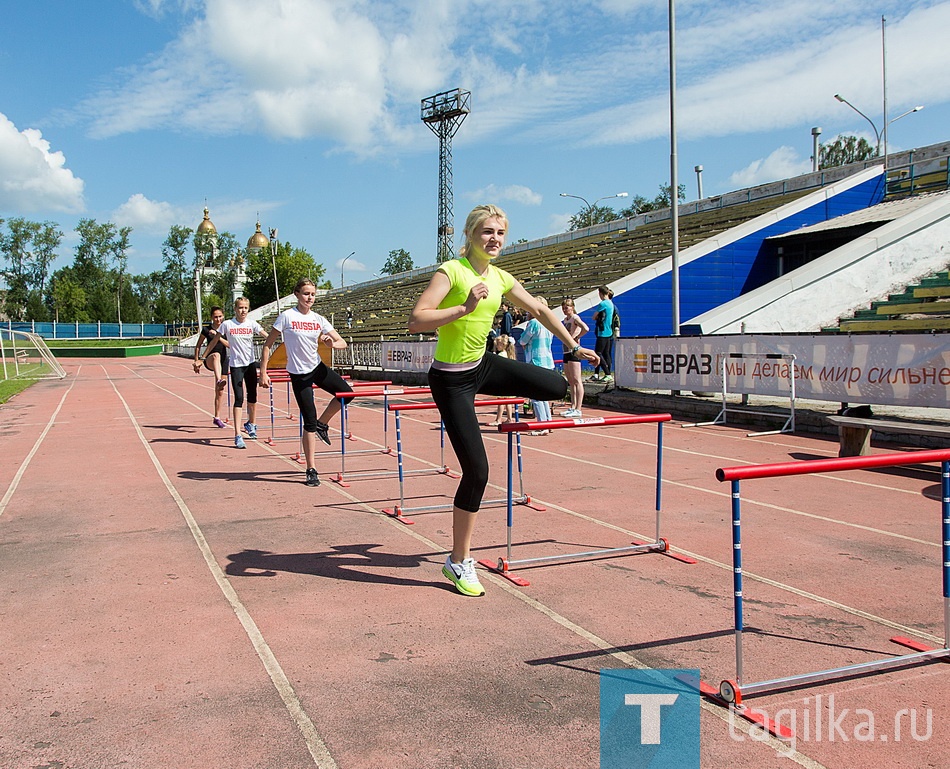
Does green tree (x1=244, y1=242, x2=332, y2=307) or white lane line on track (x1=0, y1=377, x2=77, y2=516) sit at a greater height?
green tree (x1=244, y1=242, x2=332, y2=307)

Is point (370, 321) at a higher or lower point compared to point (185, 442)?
higher

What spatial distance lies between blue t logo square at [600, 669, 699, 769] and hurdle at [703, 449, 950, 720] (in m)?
0.17

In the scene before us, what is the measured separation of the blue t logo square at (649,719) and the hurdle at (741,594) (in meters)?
0.17

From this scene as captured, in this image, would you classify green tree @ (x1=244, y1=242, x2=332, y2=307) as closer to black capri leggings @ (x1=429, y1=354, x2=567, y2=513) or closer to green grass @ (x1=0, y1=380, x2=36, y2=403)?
green grass @ (x1=0, y1=380, x2=36, y2=403)

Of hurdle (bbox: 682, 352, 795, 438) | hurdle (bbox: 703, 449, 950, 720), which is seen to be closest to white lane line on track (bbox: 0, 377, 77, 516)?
hurdle (bbox: 703, 449, 950, 720)

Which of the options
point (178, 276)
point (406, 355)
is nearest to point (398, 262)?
point (178, 276)

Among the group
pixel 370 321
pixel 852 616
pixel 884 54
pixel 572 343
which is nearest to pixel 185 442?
pixel 572 343

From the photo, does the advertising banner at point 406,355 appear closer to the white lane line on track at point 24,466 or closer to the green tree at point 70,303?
the white lane line on track at point 24,466

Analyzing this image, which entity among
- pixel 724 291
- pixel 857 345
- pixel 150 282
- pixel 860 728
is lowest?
pixel 860 728

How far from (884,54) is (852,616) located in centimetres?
4314

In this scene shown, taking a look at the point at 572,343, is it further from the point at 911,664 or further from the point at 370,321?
the point at 370,321

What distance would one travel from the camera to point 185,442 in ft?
42.6

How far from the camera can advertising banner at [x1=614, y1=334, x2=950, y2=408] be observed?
11.1 meters

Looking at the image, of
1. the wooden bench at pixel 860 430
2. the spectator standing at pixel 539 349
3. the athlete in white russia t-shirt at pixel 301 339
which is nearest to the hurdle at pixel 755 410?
the wooden bench at pixel 860 430
